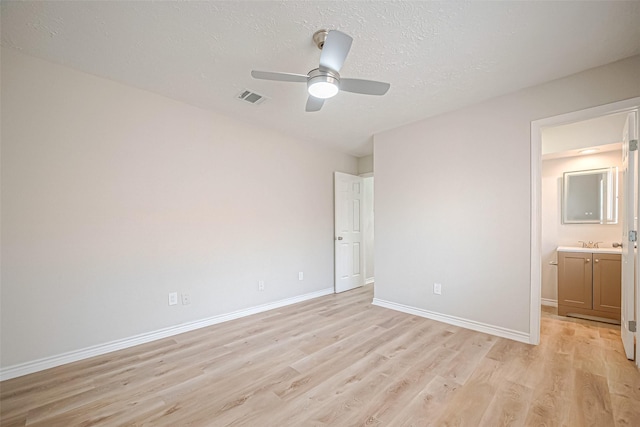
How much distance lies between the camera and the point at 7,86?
208 cm

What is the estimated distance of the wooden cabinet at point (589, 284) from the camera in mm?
3096

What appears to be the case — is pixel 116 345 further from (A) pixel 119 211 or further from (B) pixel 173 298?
(A) pixel 119 211

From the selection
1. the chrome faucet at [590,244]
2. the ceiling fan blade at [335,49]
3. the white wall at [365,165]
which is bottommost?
the chrome faucet at [590,244]

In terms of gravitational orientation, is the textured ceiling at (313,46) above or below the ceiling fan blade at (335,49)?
above

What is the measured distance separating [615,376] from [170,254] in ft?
13.3

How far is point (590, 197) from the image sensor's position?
11.8 ft

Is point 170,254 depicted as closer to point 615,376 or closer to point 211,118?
point 211,118

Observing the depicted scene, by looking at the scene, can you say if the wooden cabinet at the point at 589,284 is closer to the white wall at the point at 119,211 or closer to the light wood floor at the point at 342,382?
the light wood floor at the point at 342,382

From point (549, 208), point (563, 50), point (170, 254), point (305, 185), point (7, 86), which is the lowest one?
point (170, 254)

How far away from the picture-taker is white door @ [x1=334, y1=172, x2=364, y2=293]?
4.69 meters

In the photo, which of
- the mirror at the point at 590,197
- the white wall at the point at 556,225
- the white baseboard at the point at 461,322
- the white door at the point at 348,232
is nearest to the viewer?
the white baseboard at the point at 461,322

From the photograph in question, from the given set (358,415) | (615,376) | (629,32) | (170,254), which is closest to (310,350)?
(358,415)

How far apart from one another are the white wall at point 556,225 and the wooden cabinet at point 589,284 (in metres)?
0.51

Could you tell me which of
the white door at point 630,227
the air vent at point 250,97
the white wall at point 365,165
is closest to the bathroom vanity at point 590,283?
the white door at point 630,227
